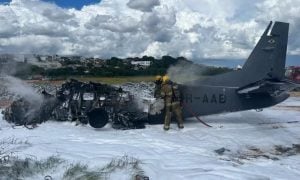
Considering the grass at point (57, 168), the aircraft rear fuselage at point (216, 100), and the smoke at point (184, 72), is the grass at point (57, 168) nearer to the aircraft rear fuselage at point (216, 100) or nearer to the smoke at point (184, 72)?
the aircraft rear fuselage at point (216, 100)

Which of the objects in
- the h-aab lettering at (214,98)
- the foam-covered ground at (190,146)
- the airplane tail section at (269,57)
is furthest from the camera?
the airplane tail section at (269,57)

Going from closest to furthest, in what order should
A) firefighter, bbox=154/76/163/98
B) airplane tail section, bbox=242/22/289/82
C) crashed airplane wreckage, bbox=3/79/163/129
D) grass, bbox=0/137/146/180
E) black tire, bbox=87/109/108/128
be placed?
grass, bbox=0/137/146/180 → black tire, bbox=87/109/108/128 → crashed airplane wreckage, bbox=3/79/163/129 → firefighter, bbox=154/76/163/98 → airplane tail section, bbox=242/22/289/82

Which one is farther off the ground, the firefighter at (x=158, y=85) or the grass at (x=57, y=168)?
the firefighter at (x=158, y=85)

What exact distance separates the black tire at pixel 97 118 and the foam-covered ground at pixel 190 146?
203mm

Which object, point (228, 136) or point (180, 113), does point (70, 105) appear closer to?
point (180, 113)

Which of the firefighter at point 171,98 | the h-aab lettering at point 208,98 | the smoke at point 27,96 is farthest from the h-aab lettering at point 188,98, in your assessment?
the smoke at point 27,96

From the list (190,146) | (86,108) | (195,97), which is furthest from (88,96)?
(190,146)

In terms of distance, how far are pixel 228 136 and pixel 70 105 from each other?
5.01 meters

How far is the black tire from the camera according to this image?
Result: 14141mm

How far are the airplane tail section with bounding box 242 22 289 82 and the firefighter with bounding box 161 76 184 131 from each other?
2805 mm

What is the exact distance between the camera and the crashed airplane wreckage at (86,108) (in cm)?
1435

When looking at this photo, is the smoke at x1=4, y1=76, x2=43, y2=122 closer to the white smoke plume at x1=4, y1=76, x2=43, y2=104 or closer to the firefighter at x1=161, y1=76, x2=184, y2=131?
the white smoke plume at x1=4, y1=76, x2=43, y2=104

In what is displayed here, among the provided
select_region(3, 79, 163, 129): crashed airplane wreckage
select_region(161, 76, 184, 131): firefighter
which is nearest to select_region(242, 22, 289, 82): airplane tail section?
select_region(161, 76, 184, 131): firefighter

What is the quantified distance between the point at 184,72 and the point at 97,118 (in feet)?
14.4
